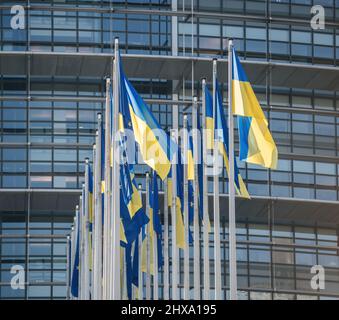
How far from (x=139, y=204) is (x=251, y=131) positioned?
160 inches

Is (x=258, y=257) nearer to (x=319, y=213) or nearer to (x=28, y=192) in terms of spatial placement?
(x=319, y=213)

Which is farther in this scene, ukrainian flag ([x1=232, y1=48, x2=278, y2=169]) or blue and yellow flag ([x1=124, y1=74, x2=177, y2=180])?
blue and yellow flag ([x1=124, y1=74, x2=177, y2=180])

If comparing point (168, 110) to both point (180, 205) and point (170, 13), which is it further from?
point (180, 205)

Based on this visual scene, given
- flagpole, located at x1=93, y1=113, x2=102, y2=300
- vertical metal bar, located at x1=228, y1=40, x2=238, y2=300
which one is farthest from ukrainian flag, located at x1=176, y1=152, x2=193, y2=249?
vertical metal bar, located at x1=228, y1=40, x2=238, y2=300

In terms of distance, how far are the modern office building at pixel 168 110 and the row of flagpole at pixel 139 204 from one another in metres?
7.61

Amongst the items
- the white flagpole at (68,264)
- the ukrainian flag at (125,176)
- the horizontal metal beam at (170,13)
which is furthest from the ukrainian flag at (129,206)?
the horizontal metal beam at (170,13)

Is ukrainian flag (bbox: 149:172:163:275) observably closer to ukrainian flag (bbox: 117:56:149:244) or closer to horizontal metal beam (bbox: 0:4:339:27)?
ukrainian flag (bbox: 117:56:149:244)

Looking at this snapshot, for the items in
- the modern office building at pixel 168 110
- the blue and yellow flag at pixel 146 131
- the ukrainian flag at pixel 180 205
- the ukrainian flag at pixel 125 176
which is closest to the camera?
the blue and yellow flag at pixel 146 131

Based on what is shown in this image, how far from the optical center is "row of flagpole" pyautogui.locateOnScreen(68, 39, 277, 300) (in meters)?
27.4

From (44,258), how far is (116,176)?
2508 centimetres

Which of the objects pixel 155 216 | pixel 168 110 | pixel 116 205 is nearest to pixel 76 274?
pixel 155 216

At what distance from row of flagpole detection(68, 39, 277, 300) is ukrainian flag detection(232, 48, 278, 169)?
1.16ft

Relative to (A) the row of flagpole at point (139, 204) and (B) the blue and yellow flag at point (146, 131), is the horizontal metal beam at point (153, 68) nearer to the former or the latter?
→ (A) the row of flagpole at point (139, 204)

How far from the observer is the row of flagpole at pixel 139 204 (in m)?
27.4
